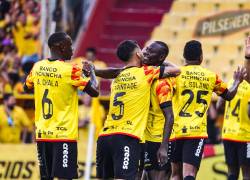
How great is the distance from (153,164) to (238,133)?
2.52m

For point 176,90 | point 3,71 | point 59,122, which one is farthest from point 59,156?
point 3,71

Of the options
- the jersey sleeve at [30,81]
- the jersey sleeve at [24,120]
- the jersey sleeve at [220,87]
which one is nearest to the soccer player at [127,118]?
the jersey sleeve at [30,81]

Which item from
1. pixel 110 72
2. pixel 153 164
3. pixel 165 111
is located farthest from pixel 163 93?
pixel 153 164

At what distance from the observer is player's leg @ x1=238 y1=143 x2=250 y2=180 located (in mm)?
16078

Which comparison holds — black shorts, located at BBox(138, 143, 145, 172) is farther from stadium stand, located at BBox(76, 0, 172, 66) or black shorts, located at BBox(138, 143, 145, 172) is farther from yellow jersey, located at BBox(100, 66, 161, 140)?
stadium stand, located at BBox(76, 0, 172, 66)

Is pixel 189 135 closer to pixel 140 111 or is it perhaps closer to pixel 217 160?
pixel 140 111

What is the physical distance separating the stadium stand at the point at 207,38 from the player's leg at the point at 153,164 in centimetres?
928

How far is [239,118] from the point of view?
16.2m

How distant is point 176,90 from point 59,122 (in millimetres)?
1993

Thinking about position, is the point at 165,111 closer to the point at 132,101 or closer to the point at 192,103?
the point at 132,101

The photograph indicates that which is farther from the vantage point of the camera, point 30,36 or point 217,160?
point 30,36

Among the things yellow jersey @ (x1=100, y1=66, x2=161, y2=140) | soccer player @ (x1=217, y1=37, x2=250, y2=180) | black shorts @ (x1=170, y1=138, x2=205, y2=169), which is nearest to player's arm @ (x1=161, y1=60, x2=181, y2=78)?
yellow jersey @ (x1=100, y1=66, x2=161, y2=140)

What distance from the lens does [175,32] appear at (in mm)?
25156

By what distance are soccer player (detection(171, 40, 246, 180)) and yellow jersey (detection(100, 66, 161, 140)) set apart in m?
1.54
